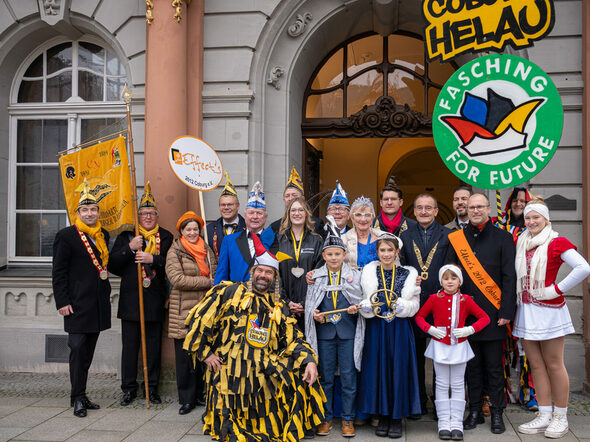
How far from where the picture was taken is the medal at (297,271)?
4.91m

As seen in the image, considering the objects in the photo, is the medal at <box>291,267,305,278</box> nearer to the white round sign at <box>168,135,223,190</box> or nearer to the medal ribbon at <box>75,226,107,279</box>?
the white round sign at <box>168,135,223,190</box>

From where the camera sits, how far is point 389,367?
185 inches

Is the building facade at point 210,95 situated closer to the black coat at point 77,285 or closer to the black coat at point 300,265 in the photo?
the black coat at point 77,285

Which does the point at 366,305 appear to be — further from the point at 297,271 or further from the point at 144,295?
the point at 144,295

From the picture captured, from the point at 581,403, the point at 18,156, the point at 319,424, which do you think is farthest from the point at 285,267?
the point at 18,156

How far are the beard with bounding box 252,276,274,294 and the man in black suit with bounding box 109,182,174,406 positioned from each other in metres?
1.62

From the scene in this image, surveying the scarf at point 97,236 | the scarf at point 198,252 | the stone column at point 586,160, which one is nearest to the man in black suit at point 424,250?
the scarf at point 198,252

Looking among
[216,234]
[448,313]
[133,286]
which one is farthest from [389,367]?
[133,286]

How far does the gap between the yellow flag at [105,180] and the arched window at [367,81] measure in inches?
111

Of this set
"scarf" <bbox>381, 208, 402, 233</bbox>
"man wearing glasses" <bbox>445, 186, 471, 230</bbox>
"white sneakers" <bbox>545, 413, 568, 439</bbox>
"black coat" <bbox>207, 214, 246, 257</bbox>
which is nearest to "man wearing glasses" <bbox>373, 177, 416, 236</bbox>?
"scarf" <bbox>381, 208, 402, 233</bbox>

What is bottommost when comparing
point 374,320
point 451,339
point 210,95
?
point 451,339

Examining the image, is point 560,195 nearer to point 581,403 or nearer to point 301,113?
point 581,403

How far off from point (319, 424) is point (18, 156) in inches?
232

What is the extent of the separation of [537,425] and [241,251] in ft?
9.64
